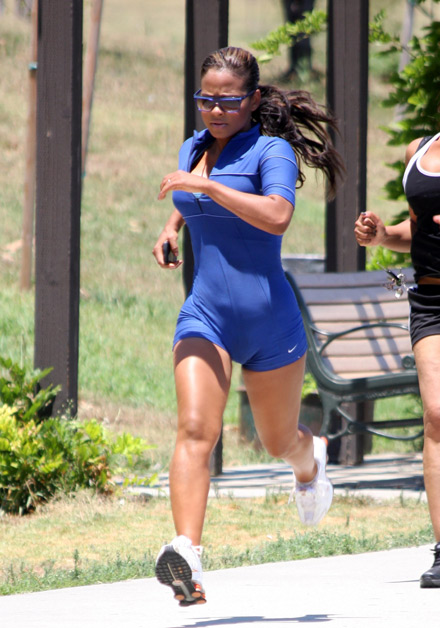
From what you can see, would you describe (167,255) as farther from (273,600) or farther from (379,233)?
(273,600)

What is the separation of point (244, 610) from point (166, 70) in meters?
33.1

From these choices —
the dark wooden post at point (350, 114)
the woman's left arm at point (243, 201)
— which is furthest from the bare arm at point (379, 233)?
the dark wooden post at point (350, 114)

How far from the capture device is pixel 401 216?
916cm

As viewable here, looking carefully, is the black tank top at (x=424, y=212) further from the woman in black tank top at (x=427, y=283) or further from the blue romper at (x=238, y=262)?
the blue romper at (x=238, y=262)

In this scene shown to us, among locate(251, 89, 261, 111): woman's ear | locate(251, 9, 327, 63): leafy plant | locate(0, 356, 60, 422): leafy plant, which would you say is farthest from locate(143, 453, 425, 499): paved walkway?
locate(251, 9, 327, 63): leafy plant

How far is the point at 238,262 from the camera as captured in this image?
177 inches

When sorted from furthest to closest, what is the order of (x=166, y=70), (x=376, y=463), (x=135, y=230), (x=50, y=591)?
(x=166, y=70), (x=135, y=230), (x=376, y=463), (x=50, y=591)

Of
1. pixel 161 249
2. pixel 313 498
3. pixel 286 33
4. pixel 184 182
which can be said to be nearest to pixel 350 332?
pixel 313 498

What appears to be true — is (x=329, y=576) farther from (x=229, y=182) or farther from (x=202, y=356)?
(x=229, y=182)

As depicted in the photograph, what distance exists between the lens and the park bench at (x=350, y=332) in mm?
7816

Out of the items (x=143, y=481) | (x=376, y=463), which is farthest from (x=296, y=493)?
(x=376, y=463)

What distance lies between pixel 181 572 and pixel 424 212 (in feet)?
5.69

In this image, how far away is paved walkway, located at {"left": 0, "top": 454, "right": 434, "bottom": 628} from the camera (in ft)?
13.1

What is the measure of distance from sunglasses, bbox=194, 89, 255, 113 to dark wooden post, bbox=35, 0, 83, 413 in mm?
2425
